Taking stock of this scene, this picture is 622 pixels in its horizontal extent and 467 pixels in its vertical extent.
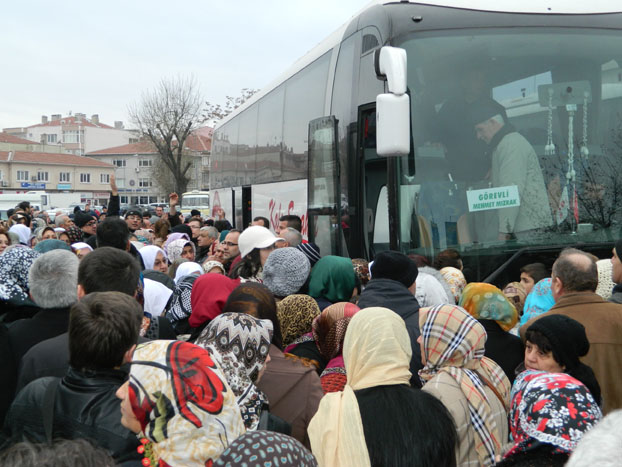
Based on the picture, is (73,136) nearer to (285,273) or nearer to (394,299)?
(285,273)

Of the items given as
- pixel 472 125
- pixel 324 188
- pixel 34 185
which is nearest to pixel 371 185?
pixel 324 188

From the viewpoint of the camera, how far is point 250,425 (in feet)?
9.69

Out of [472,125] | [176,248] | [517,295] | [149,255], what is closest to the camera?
[517,295]

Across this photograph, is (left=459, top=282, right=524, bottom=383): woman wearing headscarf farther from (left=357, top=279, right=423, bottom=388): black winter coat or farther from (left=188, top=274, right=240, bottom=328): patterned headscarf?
(left=188, top=274, right=240, bottom=328): patterned headscarf

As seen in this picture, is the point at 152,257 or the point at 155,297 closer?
the point at 155,297

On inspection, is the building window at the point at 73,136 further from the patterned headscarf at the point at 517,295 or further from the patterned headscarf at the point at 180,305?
the patterned headscarf at the point at 517,295

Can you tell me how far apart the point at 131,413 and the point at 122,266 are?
177cm

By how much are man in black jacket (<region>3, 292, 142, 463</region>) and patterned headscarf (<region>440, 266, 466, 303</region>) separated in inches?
136

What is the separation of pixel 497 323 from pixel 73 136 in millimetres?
126834

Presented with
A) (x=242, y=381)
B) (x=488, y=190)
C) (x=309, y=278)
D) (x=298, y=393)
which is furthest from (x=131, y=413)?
(x=488, y=190)

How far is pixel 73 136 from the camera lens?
4781 inches

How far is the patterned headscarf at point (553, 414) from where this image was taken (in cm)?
263

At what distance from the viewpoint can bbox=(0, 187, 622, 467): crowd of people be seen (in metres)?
2.27

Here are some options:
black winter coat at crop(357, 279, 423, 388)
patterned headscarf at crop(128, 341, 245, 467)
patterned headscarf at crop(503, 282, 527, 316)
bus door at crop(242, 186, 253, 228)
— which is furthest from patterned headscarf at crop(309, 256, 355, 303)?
bus door at crop(242, 186, 253, 228)
